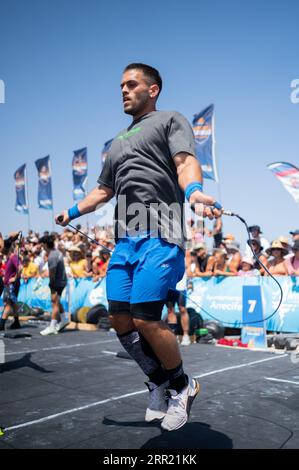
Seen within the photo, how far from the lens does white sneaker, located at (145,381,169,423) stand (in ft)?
8.61

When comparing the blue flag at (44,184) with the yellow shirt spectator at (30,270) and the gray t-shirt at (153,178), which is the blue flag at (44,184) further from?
the gray t-shirt at (153,178)

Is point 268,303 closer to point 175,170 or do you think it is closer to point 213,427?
point 213,427

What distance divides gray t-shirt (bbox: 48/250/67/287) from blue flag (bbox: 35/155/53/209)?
43.3ft

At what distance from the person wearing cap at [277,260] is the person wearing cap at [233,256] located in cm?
92

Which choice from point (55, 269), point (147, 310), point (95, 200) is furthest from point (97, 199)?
point (55, 269)

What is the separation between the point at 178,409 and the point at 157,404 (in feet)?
0.63

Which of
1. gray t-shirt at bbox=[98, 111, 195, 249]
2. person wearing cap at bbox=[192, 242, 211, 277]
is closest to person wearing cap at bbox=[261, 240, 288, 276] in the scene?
person wearing cap at bbox=[192, 242, 211, 277]

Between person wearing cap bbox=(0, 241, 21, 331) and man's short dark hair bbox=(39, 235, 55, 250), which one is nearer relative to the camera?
man's short dark hair bbox=(39, 235, 55, 250)

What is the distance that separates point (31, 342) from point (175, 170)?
20.1 ft

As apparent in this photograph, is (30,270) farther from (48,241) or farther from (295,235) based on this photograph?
(295,235)

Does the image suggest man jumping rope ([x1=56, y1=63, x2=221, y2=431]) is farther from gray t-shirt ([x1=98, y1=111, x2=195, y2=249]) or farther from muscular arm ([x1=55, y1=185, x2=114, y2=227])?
muscular arm ([x1=55, y1=185, x2=114, y2=227])

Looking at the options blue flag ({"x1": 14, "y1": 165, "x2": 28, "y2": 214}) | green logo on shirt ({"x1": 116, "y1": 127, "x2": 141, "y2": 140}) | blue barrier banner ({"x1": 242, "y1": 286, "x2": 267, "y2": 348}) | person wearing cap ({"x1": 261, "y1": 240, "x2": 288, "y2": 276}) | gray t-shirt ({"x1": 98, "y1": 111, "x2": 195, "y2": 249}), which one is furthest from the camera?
blue flag ({"x1": 14, "y1": 165, "x2": 28, "y2": 214})

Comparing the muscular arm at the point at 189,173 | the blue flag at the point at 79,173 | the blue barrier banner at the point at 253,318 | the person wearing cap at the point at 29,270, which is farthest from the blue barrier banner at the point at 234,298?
the blue flag at the point at 79,173

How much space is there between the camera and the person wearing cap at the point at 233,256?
9279 mm
